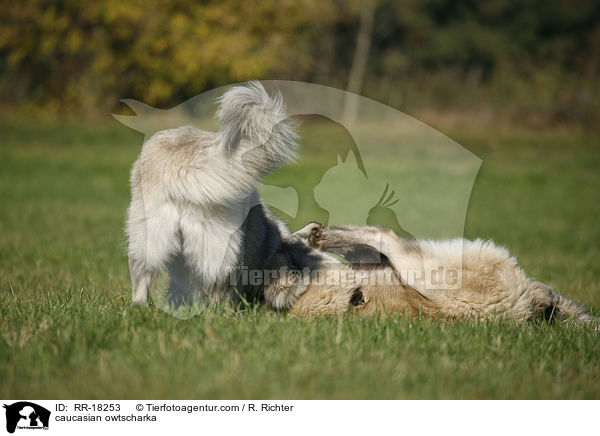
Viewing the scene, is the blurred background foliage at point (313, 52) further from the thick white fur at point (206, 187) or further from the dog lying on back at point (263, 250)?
the thick white fur at point (206, 187)

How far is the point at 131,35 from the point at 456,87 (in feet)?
46.7

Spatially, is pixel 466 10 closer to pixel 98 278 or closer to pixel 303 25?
pixel 303 25

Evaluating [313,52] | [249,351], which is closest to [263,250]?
[249,351]

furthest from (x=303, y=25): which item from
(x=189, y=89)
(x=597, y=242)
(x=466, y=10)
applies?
(x=597, y=242)

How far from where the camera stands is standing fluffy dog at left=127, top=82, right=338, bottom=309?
125 inches

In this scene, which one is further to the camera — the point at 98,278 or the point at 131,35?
the point at 131,35

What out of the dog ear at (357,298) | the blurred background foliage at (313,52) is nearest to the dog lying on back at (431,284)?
the dog ear at (357,298)

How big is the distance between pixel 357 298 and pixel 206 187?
138 cm

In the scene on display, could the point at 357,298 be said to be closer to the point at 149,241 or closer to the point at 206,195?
the point at 206,195

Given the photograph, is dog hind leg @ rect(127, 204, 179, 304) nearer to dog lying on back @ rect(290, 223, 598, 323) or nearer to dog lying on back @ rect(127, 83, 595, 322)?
dog lying on back @ rect(127, 83, 595, 322)

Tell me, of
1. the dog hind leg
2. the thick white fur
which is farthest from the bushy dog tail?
the dog hind leg

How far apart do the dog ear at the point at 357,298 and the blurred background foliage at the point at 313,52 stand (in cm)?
1700

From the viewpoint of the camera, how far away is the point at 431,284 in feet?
13.1

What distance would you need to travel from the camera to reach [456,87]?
26.1 m
